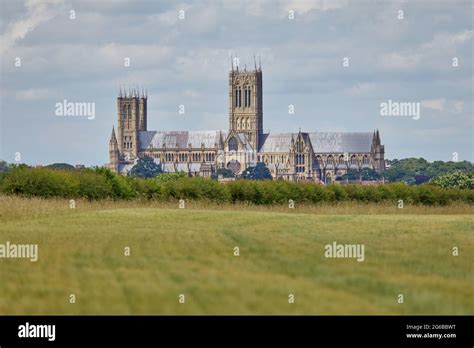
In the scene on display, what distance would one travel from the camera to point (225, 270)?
2517 centimetres

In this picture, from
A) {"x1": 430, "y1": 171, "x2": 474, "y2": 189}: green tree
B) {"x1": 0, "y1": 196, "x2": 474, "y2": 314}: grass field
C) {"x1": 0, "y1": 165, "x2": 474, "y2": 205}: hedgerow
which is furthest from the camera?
{"x1": 430, "y1": 171, "x2": 474, "y2": 189}: green tree

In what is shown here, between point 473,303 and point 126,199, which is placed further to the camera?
point 126,199

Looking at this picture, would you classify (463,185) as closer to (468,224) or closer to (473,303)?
(468,224)

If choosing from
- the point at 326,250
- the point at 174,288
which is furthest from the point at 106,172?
the point at 174,288

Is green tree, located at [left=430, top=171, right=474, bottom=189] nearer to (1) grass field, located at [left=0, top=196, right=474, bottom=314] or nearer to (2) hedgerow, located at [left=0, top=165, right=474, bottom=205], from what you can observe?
(2) hedgerow, located at [left=0, top=165, right=474, bottom=205]

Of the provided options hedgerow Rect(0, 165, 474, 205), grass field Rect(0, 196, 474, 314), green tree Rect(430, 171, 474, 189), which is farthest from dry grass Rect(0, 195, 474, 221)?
green tree Rect(430, 171, 474, 189)

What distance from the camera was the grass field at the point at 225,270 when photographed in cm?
2162

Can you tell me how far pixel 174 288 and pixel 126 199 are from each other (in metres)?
43.0

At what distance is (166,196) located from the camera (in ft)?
226

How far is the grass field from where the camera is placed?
21.6 metres

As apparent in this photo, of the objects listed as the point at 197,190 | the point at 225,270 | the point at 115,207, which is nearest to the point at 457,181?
the point at 197,190

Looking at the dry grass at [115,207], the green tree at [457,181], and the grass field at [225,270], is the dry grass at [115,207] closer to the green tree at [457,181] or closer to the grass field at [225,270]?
the grass field at [225,270]

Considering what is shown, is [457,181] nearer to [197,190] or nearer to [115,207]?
[197,190]
